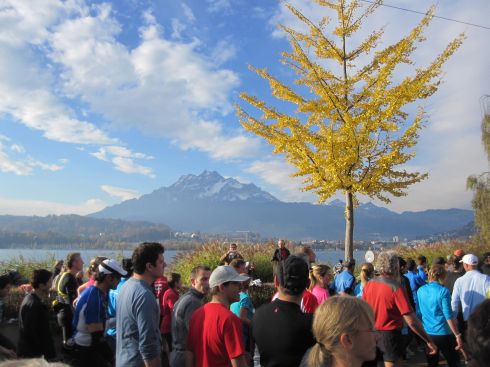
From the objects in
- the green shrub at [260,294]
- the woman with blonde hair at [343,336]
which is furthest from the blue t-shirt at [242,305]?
the green shrub at [260,294]

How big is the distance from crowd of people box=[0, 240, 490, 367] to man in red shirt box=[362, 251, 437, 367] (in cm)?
1

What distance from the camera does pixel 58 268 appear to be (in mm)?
10641

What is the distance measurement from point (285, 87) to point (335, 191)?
3.65 m

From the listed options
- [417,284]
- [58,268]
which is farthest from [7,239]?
[417,284]

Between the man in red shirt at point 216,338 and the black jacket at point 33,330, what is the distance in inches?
101

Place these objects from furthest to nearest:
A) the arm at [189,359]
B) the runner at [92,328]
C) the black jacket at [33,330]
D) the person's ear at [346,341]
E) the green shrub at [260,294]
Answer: the green shrub at [260,294], the black jacket at [33,330], the runner at [92,328], the arm at [189,359], the person's ear at [346,341]

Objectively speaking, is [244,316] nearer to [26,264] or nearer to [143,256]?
[143,256]

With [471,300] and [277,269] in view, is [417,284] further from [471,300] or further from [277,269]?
[277,269]

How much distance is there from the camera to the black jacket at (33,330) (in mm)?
5234

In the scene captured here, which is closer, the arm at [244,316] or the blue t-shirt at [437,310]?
the arm at [244,316]

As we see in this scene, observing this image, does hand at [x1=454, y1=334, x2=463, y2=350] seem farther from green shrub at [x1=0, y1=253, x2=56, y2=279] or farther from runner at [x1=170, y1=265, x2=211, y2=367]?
green shrub at [x1=0, y1=253, x2=56, y2=279]

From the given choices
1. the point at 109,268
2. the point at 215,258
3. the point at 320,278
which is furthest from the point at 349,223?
the point at 109,268

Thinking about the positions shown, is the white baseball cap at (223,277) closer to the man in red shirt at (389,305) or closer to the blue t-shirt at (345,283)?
the man in red shirt at (389,305)

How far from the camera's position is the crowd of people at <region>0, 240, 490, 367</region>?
2311 millimetres
